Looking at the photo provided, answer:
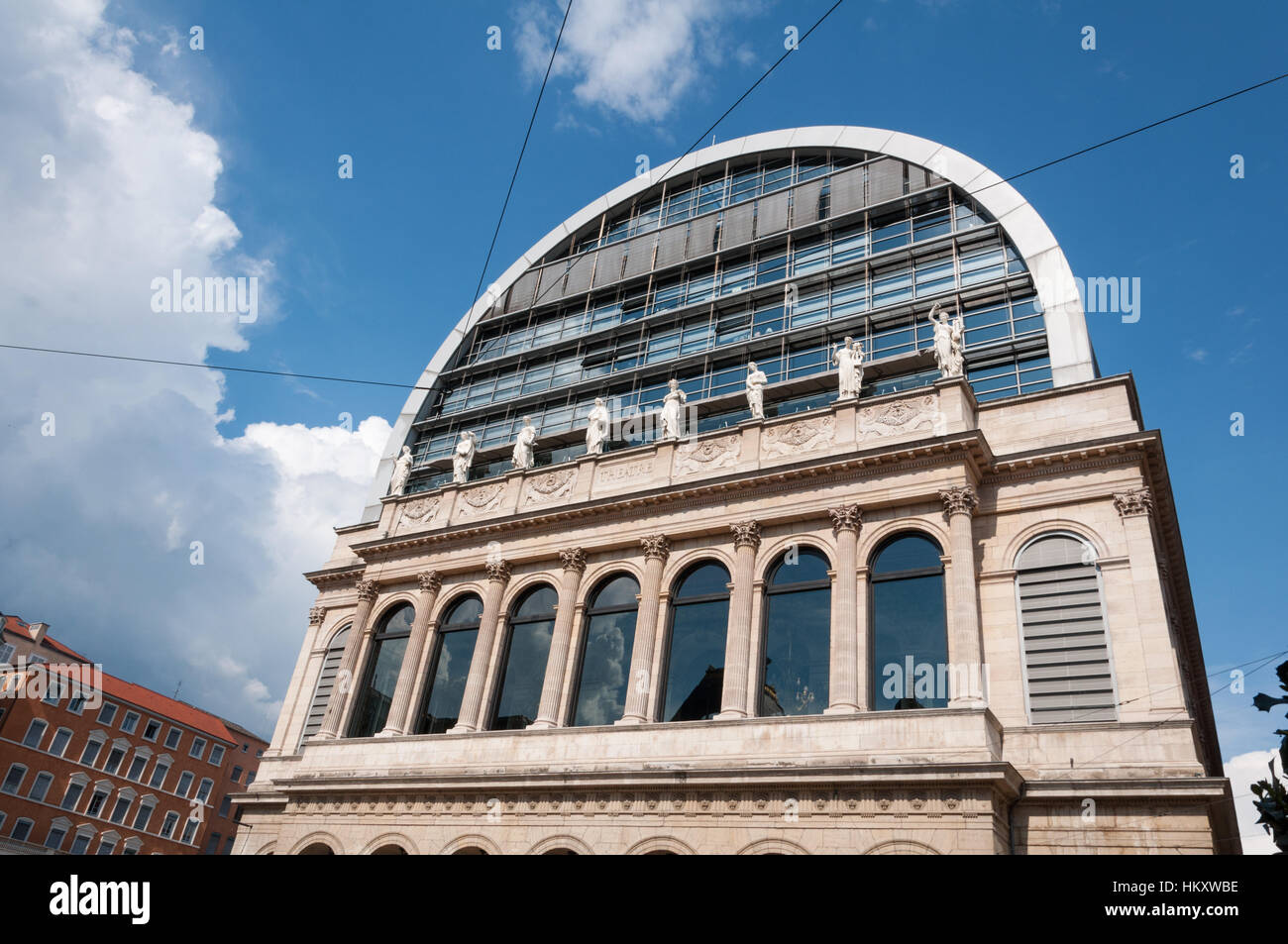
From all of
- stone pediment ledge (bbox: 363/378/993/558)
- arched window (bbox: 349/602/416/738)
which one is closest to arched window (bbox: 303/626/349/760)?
arched window (bbox: 349/602/416/738)

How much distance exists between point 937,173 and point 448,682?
24431mm

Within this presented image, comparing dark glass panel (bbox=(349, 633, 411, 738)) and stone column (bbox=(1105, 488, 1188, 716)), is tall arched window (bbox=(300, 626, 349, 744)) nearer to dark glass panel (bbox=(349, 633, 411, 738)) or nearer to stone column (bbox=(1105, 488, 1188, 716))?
dark glass panel (bbox=(349, 633, 411, 738))

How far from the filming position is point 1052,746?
18.2m

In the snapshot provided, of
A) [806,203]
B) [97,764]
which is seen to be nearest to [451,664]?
[806,203]

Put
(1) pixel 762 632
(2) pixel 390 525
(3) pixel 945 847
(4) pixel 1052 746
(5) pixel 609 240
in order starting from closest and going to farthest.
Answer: (3) pixel 945 847
(4) pixel 1052 746
(1) pixel 762 632
(2) pixel 390 525
(5) pixel 609 240

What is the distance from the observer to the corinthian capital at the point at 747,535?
75.5ft

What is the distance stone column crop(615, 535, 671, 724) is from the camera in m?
22.0

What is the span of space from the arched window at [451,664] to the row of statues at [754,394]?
5.10 meters

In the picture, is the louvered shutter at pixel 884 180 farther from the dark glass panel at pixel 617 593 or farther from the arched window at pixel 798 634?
the dark glass panel at pixel 617 593

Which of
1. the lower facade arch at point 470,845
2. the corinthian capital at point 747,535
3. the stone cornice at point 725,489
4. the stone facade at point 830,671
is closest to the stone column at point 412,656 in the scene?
the stone facade at point 830,671

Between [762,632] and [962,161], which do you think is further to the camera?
[962,161]
